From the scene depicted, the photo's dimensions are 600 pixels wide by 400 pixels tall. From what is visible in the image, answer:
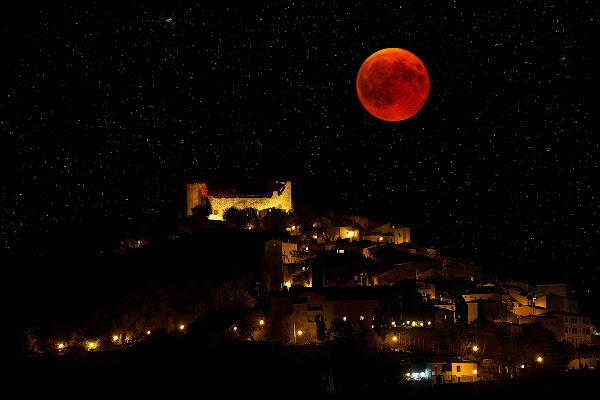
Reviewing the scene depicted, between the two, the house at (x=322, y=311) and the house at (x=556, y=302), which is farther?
the house at (x=556, y=302)

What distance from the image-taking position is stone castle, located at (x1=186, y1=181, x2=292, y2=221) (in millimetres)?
62156

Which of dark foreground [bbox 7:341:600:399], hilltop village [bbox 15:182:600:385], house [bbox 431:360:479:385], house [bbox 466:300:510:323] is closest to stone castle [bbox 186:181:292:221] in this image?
hilltop village [bbox 15:182:600:385]

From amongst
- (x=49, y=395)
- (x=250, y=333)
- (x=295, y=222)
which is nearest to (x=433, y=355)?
(x=250, y=333)

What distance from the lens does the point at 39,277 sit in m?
63.8

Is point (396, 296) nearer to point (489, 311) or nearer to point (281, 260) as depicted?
point (489, 311)

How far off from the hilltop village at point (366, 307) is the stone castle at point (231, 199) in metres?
4.17

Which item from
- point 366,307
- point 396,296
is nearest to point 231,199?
point 396,296

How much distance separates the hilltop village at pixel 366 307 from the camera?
36.5 meters

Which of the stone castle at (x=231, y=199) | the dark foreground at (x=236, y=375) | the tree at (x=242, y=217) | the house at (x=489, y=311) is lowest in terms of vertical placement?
the dark foreground at (x=236, y=375)

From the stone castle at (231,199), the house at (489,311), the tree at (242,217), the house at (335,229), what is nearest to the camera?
the house at (489,311)

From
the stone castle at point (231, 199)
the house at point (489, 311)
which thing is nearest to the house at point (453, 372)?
the house at point (489, 311)

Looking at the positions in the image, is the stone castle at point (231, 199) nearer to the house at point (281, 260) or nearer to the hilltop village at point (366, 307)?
the hilltop village at point (366, 307)

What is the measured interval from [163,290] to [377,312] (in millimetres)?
15051

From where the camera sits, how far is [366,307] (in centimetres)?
3956
